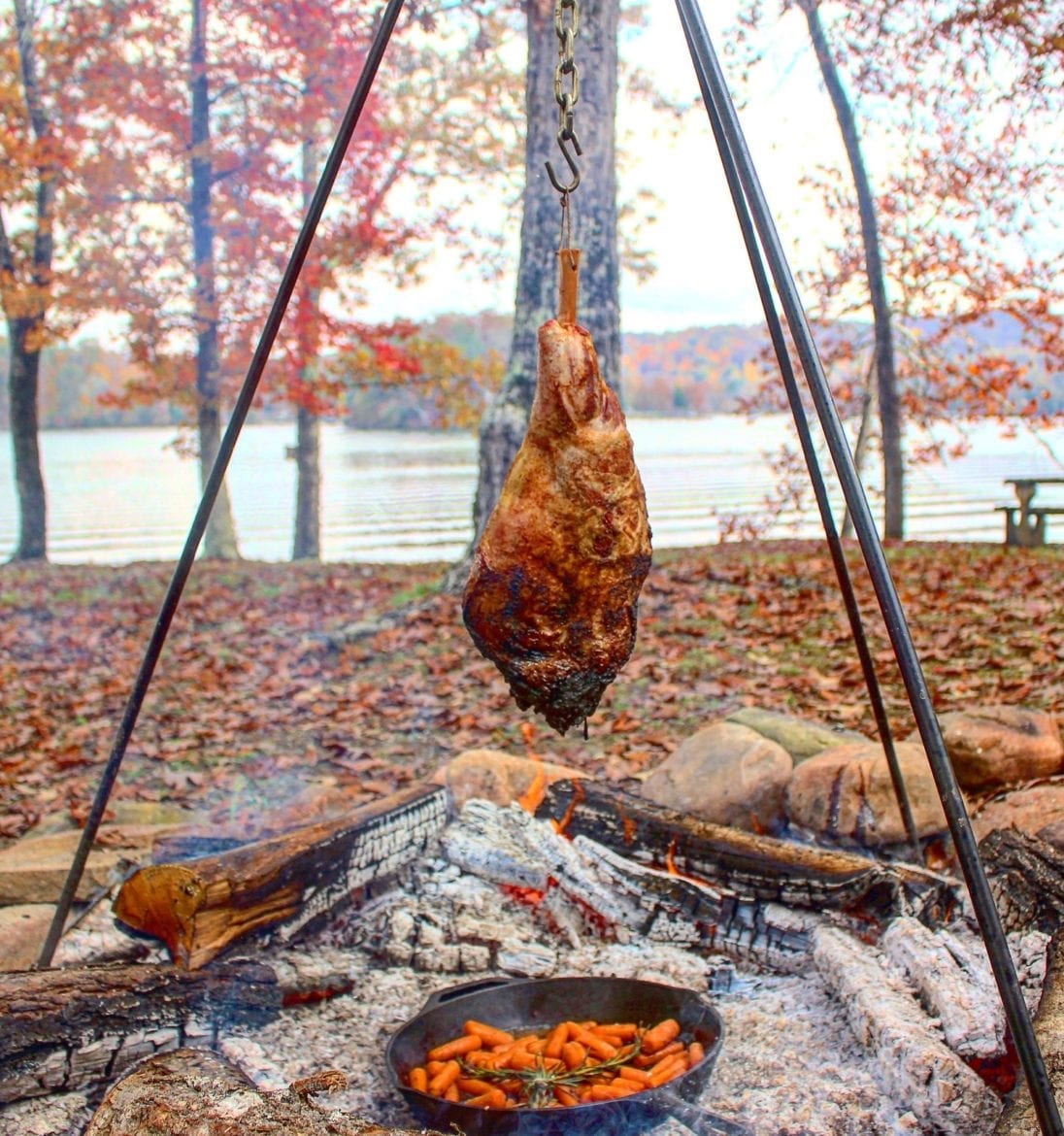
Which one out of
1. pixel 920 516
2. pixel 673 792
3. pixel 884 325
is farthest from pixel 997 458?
pixel 673 792

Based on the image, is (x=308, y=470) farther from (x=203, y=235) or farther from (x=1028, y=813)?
(x=1028, y=813)

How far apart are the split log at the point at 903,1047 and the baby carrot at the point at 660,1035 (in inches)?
21.7

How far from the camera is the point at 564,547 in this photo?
9.12ft

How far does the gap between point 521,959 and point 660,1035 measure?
26.9 inches

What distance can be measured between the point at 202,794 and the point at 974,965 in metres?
4.43

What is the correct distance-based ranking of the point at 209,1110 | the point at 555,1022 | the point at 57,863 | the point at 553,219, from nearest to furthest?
the point at 209,1110
the point at 555,1022
the point at 57,863
the point at 553,219

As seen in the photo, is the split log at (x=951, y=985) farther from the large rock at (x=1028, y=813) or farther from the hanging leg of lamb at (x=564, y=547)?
the hanging leg of lamb at (x=564, y=547)

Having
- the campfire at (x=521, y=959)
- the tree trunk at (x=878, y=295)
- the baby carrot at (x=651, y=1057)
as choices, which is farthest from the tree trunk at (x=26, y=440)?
the baby carrot at (x=651, y=1057)

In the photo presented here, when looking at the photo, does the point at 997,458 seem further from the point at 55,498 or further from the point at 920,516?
the point at 55,498

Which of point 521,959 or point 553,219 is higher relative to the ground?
point 553,219

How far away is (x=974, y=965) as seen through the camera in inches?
130

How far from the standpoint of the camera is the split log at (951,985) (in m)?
2.96

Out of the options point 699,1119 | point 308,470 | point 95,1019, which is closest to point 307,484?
point 308,470

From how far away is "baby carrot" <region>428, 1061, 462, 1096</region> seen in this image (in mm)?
2994
